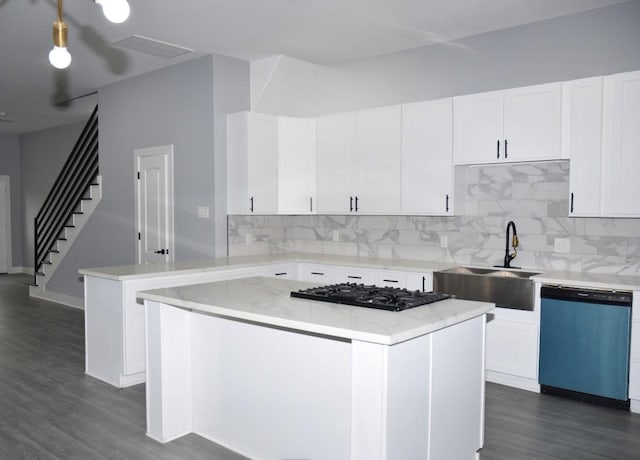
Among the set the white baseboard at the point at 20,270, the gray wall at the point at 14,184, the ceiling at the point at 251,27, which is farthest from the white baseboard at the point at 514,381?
the gray wall at the point at 14,184

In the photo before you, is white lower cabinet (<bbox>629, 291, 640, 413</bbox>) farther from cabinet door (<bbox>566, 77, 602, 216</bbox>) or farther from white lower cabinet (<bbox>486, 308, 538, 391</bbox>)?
cabinet door (<bbox>566, 77, 602, 216</bbox>)

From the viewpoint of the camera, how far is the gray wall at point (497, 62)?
162 inches

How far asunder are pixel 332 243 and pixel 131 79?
3112 mm

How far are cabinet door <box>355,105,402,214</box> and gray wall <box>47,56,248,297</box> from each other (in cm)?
146

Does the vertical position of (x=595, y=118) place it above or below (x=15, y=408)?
above

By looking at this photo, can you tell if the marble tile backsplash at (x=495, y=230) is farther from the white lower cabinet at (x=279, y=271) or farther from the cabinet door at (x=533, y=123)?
the white lower cabinet at (x=279, y=271)

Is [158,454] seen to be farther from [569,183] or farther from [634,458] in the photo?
[569,183]

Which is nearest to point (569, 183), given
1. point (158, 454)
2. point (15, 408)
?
point (158, 454)

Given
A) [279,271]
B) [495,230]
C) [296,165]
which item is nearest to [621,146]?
[495,230]

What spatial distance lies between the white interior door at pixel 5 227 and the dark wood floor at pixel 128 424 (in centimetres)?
729

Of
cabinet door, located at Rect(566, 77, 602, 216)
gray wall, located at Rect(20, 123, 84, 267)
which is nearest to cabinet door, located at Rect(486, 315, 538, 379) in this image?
cabinet door, located at Rect(566, 77, 602, 216)

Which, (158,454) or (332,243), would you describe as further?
(332,243)

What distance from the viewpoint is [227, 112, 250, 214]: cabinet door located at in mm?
5328

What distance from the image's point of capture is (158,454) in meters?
3.04
